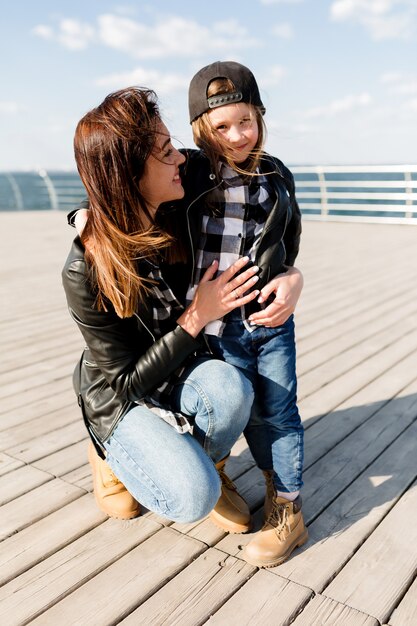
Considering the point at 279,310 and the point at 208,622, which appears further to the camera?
the point at 279,310

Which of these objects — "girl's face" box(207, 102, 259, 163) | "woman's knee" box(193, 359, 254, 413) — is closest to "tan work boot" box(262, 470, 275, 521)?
"woman's knee" box(193, 359, 254, 413)

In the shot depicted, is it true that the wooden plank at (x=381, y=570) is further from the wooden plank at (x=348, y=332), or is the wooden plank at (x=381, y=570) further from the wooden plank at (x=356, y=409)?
the wooden plank at (x=348, y=332)

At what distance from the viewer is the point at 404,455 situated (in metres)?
2.52

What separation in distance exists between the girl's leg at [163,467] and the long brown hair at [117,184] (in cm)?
37

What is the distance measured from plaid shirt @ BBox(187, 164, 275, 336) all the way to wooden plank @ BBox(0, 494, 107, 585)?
0.80 m

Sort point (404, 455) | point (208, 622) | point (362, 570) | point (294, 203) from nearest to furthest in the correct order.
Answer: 1. point (208, 622)
2. point (362, 570)
3. point (294, 203)
4. point (404, 455)

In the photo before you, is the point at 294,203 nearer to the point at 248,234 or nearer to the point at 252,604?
the point at 248,234

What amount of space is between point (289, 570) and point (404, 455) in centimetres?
93

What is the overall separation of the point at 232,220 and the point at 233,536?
3.44ft

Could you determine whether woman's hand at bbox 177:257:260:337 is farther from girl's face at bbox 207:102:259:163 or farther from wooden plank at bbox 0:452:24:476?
wooden plank at bbox 0:452:24:476

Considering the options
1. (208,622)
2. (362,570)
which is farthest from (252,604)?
(362,570)

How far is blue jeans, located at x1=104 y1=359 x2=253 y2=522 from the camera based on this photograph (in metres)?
1.76

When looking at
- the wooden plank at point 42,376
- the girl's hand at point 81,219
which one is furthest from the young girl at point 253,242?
the wooden plank at point 42,376

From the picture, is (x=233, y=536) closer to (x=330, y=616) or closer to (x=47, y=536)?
(x=330, y=616)
